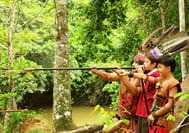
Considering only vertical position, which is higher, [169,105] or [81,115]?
[169,105]

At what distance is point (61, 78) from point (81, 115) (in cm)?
692

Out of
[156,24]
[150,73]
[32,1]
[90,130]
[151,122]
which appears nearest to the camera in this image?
[151,122]

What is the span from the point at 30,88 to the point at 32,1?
8.99ft

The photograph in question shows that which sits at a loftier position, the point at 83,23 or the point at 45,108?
the point at 83,23

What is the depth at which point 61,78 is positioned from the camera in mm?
5238

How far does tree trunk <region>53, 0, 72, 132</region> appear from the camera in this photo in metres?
5.23

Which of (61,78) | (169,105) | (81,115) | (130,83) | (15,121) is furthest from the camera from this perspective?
(81,115)

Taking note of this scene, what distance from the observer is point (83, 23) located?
233 inches

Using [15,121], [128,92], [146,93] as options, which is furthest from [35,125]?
[146,93]

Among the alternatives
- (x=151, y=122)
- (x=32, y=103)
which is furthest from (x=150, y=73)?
(x=32, y=103)

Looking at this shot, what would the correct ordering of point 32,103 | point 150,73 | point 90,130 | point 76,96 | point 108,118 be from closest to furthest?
point 108,118
point 150,73
point 90,130
point 32,103
point 76,96

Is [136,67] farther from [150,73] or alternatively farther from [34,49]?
[34,49]

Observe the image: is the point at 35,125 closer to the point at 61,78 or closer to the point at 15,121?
the point at 15,121

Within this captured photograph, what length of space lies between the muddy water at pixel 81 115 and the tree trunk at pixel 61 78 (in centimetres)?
502
